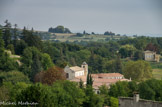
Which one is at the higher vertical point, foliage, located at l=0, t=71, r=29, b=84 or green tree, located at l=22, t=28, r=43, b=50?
green tree, located at l=22, t=28, r=43, b=50

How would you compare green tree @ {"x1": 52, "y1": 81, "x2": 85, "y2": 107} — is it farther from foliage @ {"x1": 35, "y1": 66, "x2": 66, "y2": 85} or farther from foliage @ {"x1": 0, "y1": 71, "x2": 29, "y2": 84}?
foliage @ {"x1": 35, "y1": 66, "x2": 66, "y2": 85}

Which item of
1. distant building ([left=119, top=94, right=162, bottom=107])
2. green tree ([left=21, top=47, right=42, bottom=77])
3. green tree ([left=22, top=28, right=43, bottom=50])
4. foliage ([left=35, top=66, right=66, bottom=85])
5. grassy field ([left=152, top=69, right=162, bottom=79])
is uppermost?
green tree ([left=22, top=28, right=43, bottom=50])

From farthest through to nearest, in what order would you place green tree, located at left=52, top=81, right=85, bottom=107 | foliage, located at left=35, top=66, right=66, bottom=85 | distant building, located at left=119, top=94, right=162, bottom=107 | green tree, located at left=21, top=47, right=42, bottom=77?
green tree, located at left=21, top=47, right=42, bottom=77
foliage, located at left=35, top=66, right=66, bottom=85
green tree, located at left=52, top=81, right=85, bottom=107
distant building, located at left=119, top=94, right=162, bottom=107

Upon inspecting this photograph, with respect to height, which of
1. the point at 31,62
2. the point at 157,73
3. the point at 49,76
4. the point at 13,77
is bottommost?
the point at 157,73

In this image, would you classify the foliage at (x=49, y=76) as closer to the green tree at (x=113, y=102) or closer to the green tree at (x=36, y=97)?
the green tree at (x=113, y=102)

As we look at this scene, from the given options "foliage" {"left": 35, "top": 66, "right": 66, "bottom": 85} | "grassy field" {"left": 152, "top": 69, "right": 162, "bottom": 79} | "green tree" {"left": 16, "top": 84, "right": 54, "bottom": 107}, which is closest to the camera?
"green tree" {"left": 16, "top": 84, "right": 54, "bottom": 107}

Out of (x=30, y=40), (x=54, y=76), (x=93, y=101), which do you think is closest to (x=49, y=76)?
(x=54, y=76)

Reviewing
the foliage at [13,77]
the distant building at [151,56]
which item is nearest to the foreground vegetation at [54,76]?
the foliage at [13,77]

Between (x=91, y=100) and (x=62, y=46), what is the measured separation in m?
62.6

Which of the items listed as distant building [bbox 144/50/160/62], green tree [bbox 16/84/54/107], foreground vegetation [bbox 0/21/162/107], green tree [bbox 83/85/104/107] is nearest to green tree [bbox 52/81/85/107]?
foreground vegetation [bbox 0/21/162/107]

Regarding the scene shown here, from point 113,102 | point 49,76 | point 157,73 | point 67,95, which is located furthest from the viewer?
point 157,73

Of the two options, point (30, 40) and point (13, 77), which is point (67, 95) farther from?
point (30, 40)

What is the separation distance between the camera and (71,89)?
55719 mm

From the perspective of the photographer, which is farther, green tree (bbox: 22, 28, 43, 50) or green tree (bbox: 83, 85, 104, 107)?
green tree (bbox: 22, 28, 43, 50)
